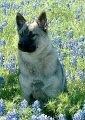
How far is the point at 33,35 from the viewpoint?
6.30m

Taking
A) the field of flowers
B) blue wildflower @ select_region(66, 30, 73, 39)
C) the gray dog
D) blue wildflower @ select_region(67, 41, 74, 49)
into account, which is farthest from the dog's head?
blue wildflower @ select_region(66, 30, 73, 39)

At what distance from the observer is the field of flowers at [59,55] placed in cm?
588

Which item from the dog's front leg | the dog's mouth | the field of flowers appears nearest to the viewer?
the field of flowers

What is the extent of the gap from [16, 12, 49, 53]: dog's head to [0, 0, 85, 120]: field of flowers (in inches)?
29.7

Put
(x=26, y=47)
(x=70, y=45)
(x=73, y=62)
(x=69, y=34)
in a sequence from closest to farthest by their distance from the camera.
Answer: (x=26, y=47)
(x=73, y=62)
(x=70, y=45)
(x=69, y=34)

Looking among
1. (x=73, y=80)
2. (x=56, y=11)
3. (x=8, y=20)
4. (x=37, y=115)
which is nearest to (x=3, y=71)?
(x=73, y=80)

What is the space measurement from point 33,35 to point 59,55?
64.7 inches

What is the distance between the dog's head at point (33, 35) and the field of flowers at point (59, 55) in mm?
755

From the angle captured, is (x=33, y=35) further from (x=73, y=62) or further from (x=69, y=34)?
(x=69, y=34)

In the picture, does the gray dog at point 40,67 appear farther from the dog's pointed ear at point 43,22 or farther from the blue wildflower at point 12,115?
the blue wildflower at point 12,115

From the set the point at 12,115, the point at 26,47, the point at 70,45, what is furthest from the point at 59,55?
the point at 12,115

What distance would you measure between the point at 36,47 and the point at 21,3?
20.3 feet

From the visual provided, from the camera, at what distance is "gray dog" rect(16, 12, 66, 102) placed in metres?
6.36

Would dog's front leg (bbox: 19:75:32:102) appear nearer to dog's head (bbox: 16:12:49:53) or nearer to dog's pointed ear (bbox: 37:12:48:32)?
dog's head (bbox: 16:12:49:53)
